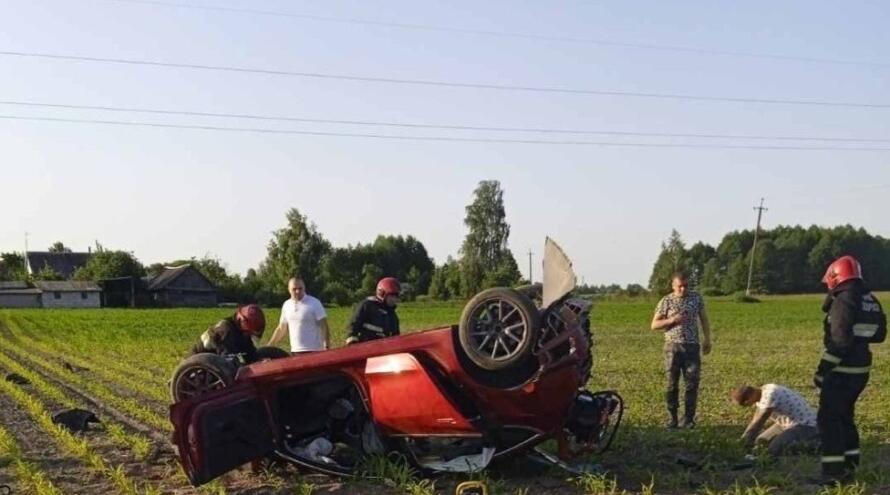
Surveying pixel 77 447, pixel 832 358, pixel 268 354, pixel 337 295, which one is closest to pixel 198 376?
pixel 268 354

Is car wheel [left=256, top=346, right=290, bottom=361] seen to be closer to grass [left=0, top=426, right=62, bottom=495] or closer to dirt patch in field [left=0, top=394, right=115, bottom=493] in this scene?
dirt patch in field [left=0, top=394, right=115, bottom=493]

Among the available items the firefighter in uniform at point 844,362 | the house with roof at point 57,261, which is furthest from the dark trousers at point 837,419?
the house with roof at point 57,261

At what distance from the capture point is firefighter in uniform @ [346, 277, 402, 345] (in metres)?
7.98

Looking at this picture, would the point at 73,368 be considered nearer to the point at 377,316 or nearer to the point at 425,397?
the point at 377,316

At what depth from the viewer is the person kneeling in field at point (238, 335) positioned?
24.6 feet

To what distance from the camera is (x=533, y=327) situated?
19.2 feet

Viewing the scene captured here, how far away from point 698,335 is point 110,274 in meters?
82.1

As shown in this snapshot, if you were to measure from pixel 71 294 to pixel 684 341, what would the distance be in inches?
3147

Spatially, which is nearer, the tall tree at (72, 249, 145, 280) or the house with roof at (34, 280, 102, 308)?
the house with roof at (34, 280, 102, 308)

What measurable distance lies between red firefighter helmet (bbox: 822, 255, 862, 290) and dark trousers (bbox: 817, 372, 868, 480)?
0.63 m

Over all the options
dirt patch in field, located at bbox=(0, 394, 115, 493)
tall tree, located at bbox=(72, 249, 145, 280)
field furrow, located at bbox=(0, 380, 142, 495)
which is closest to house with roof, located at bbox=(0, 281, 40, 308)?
tall tree, located at bbox=(72, 249, 145, 280)

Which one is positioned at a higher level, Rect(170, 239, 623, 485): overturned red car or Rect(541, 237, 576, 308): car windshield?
Rect(541, 237, 576, 308): car windshield

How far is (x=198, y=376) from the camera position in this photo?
272 inches

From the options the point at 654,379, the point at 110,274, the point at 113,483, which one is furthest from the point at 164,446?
the point at 110,274
